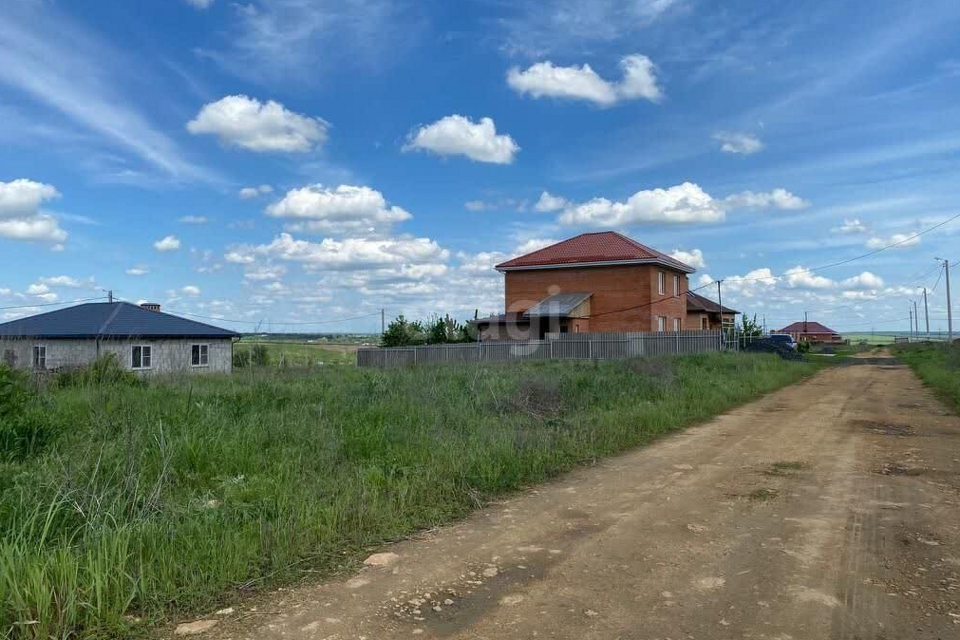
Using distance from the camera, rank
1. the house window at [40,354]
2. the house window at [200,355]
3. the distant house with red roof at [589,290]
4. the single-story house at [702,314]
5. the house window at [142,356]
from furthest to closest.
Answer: the single-story house at [702,314] < the distant house with red roof at [589,290] < the house window at [200,355] < the house window at [142,356] < the house window at [40,354]

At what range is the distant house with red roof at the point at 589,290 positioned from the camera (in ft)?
113

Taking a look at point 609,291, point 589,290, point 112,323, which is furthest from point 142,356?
point 609,291

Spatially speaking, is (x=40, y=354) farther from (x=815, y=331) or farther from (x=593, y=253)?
(x=815, y=331)

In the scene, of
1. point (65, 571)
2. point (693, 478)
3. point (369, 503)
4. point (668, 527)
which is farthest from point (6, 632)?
point (693, 478)

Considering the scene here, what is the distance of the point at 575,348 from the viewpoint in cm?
2961

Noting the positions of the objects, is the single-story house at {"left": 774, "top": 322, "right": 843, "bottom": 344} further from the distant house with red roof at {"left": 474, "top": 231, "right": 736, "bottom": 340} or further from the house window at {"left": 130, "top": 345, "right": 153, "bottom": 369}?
the house window at {"left": 130, "top": 345, "right": 153, "bottom": 369}

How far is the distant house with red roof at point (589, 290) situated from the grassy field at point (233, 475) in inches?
895

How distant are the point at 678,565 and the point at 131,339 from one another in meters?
27.6

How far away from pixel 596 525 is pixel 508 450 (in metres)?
2.16

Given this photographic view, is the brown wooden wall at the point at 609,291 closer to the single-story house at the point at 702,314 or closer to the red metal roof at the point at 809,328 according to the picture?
the single-story house at the point at 702,314

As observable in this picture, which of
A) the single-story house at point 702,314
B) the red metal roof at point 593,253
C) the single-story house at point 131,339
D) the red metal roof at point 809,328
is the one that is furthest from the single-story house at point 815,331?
the single-story house at point 131,339

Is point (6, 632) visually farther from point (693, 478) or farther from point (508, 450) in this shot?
point (693, 478)

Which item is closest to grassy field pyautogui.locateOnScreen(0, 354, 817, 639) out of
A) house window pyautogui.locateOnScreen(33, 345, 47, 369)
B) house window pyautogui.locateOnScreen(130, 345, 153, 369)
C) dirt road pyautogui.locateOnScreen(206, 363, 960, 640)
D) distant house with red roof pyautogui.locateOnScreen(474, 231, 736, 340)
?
dirt road pyautogui.locateOnScreen(206, 363, 960, 640)

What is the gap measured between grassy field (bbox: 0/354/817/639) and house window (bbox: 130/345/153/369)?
2028 cm
